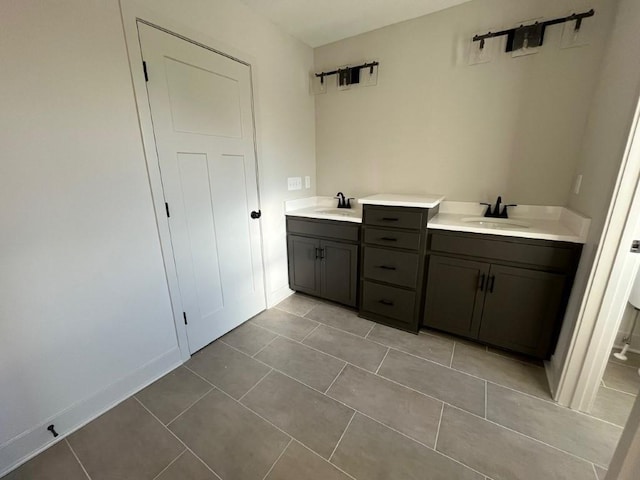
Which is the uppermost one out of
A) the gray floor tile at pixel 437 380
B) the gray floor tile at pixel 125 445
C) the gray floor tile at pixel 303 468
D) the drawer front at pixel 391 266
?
the drawer front at pixel 391 266

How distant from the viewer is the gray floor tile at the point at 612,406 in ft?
4.66

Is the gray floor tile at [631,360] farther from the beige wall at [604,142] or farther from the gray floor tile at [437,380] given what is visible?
the gray floor tile at [437,380]

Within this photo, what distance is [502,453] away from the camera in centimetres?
125

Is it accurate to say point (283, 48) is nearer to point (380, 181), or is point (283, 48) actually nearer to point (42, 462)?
point (380, 181)

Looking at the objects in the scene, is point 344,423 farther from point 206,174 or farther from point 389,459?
point 206,174

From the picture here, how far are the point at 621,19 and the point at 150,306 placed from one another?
3241mm

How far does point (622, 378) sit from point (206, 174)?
3.06 m

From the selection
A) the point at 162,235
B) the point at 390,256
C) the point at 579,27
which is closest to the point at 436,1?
the point at 579,27

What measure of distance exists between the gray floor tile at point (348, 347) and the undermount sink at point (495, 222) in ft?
3.97

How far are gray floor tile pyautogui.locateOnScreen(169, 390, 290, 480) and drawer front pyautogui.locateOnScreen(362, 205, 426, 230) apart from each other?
1523 millimetres

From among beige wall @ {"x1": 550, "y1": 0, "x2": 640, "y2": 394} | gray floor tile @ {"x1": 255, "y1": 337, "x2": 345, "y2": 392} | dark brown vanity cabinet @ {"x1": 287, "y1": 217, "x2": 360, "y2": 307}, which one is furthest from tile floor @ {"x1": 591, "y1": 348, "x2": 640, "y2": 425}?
dark brown vanity cabinet @ {"x1": 287, "y1": 217, "x2": 360, "y2": 307}

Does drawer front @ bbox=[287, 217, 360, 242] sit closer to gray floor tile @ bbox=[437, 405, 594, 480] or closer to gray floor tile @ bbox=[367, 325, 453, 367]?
gray floor tile @ bbox=[367, 325, 453, 367]

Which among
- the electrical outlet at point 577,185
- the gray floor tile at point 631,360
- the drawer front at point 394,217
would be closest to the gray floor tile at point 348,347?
the drawer front at point 394,217

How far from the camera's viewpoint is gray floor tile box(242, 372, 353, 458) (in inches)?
53.0
